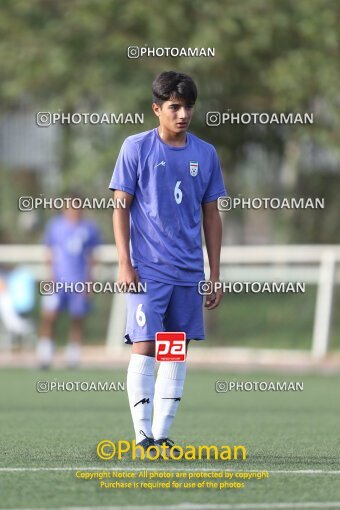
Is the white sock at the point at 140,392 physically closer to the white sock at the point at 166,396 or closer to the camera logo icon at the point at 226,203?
the white sock at the point at 166,396

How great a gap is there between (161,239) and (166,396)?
2.97 ft

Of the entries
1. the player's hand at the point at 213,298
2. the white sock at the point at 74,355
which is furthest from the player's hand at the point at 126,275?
the white sock at the point at 74,355

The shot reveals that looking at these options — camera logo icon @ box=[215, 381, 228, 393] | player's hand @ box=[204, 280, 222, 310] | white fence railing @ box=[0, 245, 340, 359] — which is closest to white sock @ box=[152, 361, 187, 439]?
player's hand @ box=[204, 280, 222, 310]

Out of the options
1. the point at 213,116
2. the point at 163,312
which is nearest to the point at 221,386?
the point at 213,116

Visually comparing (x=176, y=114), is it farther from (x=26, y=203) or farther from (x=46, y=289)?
(x=46, y=289)

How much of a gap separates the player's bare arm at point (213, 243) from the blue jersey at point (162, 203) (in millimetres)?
179

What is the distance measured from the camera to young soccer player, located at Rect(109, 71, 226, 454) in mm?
7531

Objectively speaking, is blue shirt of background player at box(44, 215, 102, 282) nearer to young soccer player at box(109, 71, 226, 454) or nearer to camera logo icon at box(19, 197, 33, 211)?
camera logo icon at box(19, 197, 33, 211)

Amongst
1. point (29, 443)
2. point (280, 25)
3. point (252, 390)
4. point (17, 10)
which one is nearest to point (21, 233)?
point (17, 10)

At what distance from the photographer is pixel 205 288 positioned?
26.2 ft

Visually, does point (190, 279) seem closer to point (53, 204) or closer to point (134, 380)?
point (134, 380)

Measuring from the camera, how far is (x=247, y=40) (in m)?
20.6

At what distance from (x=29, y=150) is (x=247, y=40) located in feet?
42.5

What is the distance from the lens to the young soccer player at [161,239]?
7.53 metres
